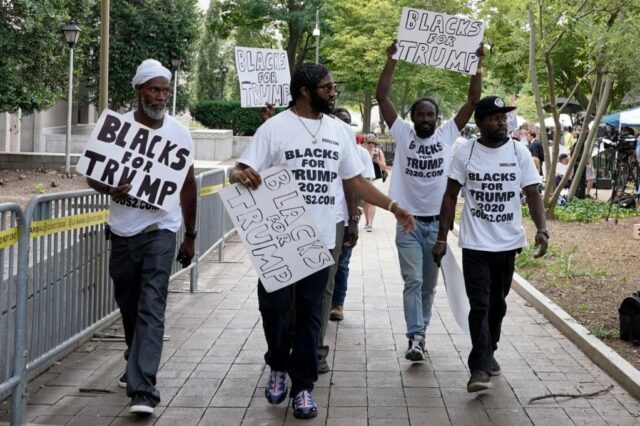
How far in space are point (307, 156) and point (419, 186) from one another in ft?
5.77

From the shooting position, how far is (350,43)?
46.5 meters

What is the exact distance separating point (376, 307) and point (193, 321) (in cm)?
192

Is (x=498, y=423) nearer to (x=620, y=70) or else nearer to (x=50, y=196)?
(x=50, y=196)

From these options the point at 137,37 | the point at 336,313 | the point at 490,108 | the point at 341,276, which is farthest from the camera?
the point at 137,37

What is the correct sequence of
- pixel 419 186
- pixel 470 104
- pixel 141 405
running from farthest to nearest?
1. pixel 470 104
2. pixel 419 186
3. pixel 141 405

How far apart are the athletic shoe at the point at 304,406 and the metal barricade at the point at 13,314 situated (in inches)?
59.5

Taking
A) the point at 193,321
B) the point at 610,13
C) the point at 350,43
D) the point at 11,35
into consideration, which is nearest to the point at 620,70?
the point at 610,13

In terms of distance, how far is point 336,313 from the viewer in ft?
29.1

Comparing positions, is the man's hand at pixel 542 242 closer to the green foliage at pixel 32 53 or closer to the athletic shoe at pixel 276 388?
the athletic shoe at pixel 276 388

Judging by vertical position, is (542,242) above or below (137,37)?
below

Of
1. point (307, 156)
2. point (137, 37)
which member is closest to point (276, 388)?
point (307, 156)

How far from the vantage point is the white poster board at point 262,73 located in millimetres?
10023

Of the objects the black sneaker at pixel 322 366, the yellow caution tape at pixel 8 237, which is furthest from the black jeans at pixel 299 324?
the yellow caution tape at pixel 8 237

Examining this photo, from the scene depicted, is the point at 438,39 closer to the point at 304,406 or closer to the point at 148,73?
the point at 148,73
